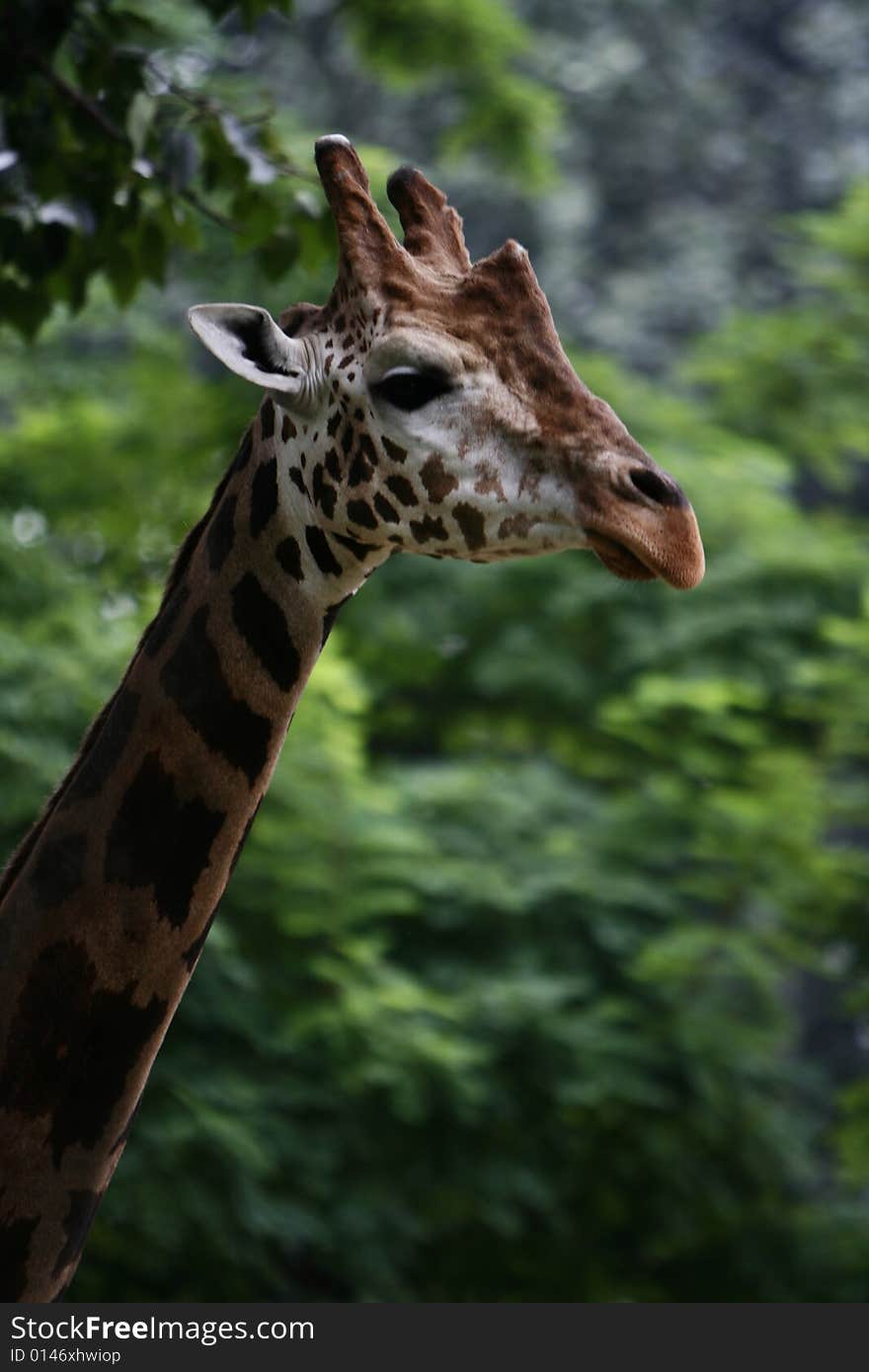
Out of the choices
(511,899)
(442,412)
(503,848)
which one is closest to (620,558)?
(442,412)

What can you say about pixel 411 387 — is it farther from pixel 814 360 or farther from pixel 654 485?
pixel 814 360

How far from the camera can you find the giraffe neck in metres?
2.27

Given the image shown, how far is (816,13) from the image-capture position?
58.5 feet

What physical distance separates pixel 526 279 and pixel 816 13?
1740 cm

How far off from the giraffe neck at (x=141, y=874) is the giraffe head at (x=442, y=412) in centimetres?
11

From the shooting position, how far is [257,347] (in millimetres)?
2205

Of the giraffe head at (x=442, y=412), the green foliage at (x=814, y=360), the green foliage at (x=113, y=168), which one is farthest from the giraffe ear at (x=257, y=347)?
the green foliage at (x=814, y=360)

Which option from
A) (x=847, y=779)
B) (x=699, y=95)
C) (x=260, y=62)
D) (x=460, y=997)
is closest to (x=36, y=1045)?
(x=460, y=997)

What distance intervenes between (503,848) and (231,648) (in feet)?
19.8

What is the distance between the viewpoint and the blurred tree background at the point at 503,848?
6.69 m

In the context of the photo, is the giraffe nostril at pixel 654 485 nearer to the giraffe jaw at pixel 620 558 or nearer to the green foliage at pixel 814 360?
the giraffe jaw at pixel 620 558

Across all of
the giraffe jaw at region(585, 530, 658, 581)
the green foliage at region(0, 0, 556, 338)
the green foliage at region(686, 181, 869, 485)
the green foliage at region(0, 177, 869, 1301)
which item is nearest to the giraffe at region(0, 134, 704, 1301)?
the giraffe jaw at region(585, 530, 658, 581)

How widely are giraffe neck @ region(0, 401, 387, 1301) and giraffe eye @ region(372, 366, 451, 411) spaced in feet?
0.68

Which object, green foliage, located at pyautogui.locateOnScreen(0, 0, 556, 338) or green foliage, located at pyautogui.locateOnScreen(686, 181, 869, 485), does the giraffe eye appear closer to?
green foliage, located at pyautogui.locateOnScreen(0, 0, 556, 338)
